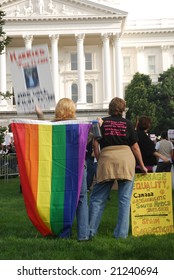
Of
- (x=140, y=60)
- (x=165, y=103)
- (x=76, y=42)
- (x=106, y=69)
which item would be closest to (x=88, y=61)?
(x=76, y=42)

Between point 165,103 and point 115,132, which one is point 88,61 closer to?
point 165,103

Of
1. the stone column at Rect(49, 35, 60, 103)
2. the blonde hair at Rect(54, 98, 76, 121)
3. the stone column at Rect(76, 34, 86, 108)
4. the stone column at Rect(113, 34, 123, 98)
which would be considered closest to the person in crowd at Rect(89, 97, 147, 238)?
the blonde hair at Rect(54, 98, 76, 121)

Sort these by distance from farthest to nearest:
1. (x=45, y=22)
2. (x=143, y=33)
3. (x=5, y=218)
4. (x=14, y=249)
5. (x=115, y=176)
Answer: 1. (x=143, y=33)
2. (x=45, y=22)
3. (x=5, y=218)
4. (x=115, y=176)
5. (x=14, y=249)

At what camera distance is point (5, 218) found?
1058 cm

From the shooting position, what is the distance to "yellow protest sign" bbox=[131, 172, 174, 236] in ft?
27.2

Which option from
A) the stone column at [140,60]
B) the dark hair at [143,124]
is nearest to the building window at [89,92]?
→ the stone column at [140,60]

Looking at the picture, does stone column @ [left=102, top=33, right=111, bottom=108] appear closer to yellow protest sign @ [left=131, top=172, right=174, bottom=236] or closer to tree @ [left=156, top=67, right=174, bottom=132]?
tree @ [left=156, top=67, right=174, bottom=132]

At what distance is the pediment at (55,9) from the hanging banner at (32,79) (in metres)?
49.0

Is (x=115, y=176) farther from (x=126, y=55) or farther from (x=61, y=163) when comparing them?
(x=126, y=55)

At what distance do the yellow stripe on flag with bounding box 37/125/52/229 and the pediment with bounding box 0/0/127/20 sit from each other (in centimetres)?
4927

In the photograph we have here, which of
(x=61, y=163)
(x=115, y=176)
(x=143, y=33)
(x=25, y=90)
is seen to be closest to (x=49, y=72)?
(x=25, y=90)

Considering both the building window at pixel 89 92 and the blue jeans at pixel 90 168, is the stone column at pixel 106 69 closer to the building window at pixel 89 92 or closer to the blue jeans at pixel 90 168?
the building window at pixel 89 92

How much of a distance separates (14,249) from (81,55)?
164 feet

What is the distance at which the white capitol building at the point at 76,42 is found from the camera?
182 ft
